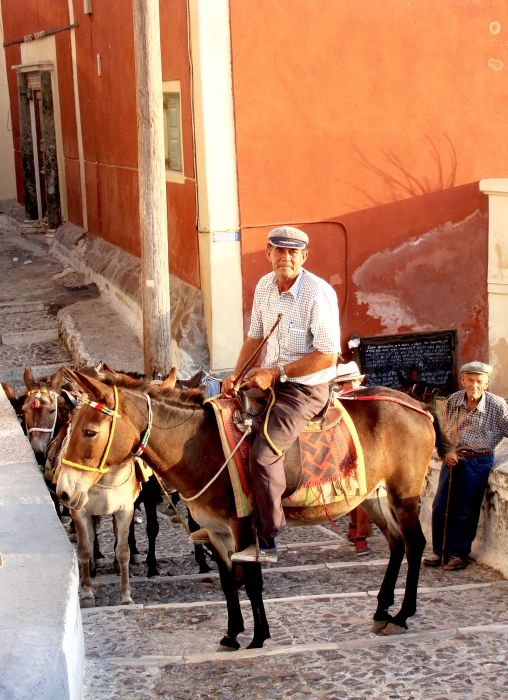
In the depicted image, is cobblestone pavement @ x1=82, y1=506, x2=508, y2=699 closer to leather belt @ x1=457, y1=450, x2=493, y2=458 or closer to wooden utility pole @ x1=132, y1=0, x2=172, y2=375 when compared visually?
leather belt @ x1=457, y1=450, x2=493, y2=458

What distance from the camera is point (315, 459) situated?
263 inches

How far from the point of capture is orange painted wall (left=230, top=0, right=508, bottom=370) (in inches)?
480

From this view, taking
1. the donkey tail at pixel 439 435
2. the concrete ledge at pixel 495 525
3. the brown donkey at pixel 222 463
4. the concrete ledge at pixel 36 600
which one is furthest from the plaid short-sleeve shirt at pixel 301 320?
the concrete ledge at pixel 495 525

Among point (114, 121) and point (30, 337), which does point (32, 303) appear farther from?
point (114, 121)

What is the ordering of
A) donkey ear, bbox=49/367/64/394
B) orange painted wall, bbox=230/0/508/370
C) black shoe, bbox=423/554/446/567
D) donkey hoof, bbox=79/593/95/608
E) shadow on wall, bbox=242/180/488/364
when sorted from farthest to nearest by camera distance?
shadow on wall, bbox=242/180/488/364
orange painted wall, bbox=230/0/508/370
donkey ear, bbox=49/367/64/394
black shoe, bbox=423/554/446/567
donkey hoof, bbox=79/593/95/608

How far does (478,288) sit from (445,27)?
323cm

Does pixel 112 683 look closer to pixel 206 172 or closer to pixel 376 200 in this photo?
pixel 206 172

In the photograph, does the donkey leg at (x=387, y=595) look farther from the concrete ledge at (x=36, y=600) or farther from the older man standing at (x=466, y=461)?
the concrete ledge at (x=36, y=600)

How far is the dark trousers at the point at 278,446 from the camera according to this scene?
6293 mm

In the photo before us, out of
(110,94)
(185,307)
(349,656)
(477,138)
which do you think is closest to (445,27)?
(477,138)

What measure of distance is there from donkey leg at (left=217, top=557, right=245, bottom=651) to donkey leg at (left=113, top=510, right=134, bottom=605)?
4.44 feet

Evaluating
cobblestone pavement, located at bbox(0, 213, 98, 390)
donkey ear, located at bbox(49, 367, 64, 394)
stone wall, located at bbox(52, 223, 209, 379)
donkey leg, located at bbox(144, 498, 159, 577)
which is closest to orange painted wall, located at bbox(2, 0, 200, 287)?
stone wall, located at bbox(52, 223, 209, 379)

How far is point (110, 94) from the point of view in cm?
1633

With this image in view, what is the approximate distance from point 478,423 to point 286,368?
2.45 meters
